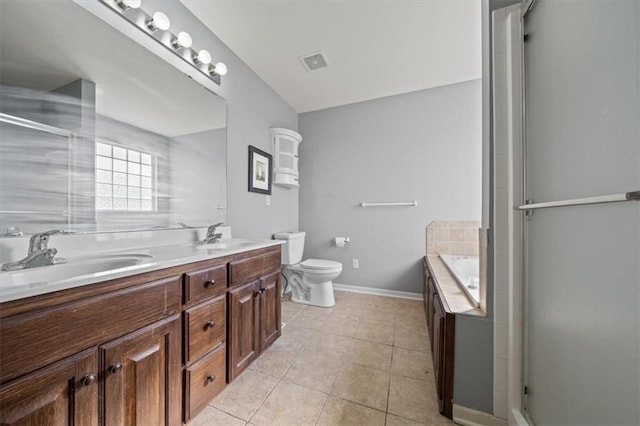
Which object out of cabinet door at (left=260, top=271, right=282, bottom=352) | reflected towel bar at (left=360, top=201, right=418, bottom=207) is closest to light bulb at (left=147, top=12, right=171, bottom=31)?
cabinet door at (left=260, top=271, right=282, bottom=352)

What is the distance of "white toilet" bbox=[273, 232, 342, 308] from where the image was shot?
2236mm

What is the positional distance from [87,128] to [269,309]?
1.36 m

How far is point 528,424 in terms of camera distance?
34.3 inches

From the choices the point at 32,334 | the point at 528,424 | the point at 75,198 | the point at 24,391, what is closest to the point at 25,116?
the point at 75,198

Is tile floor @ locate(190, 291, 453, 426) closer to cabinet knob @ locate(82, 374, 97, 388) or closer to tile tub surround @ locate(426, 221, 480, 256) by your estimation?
cabinet knob @ locate(82, 374, 97, 388)

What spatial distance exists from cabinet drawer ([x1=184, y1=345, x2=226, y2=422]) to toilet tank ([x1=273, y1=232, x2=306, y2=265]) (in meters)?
1.22

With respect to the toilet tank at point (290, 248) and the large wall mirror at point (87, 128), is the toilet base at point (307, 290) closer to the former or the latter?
the toilet tank at point (290, 248)

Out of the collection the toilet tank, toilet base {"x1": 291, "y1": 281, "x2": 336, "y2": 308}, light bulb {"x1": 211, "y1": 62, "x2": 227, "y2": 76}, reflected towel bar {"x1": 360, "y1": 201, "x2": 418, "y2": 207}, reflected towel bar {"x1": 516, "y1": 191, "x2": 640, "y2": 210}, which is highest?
light bulb {"x1": 211, "y1": 62, "x2": 227, "y2": 76}

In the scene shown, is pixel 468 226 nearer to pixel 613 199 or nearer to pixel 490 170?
pixel 490 170

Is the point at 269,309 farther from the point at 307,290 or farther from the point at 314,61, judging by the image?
the point at 314,61

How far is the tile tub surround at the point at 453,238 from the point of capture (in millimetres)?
2340

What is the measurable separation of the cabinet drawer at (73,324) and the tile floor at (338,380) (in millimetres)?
652

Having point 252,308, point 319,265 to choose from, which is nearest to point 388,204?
point 319,265

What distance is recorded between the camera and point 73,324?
0.62 metres
